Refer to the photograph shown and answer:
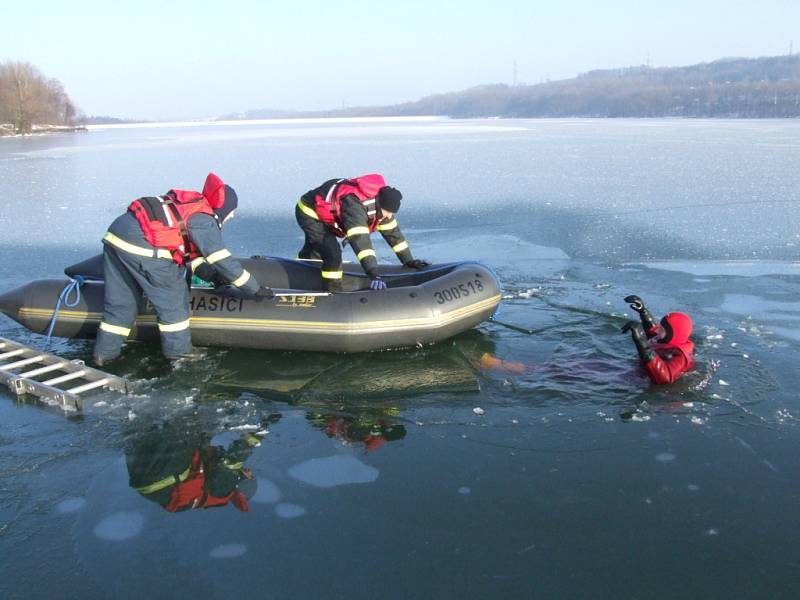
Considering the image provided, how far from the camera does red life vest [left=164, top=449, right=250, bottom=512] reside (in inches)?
121

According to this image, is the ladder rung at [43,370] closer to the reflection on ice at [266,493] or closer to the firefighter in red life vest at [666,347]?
the reflection on ice at [266,493]

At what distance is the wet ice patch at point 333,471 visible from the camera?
10.7ft

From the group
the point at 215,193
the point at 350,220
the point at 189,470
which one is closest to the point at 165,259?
the point at 215,193

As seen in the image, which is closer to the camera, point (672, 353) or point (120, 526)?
point (120, 526)

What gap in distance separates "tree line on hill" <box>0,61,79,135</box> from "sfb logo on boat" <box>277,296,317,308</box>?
1825 inches

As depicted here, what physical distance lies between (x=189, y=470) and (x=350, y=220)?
251 centimetres

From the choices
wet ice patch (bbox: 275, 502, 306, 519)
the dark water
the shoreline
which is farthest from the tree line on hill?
wet ice patch (bbox: 275, 502, 306, 519)

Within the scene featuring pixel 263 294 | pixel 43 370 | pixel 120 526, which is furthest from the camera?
pixel 263 294

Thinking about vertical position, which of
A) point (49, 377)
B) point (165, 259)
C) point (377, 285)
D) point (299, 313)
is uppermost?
point (165, 259)

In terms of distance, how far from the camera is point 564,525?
9.48 ft

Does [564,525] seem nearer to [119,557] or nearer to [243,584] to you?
[243,584]

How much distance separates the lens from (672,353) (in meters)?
4.31

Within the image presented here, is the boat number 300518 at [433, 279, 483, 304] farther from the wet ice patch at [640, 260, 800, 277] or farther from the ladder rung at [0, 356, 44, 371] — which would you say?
the wet ice patch at [640, 260, 800, 277]

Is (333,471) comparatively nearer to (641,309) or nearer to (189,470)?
(189,470)
